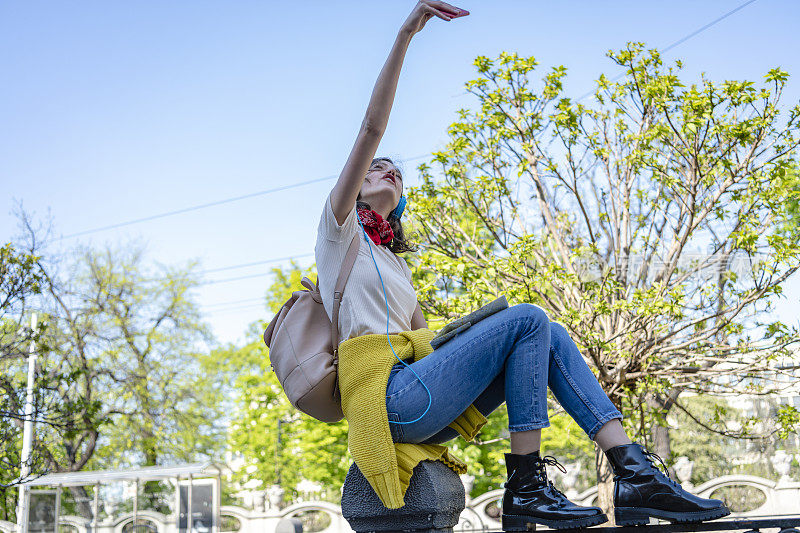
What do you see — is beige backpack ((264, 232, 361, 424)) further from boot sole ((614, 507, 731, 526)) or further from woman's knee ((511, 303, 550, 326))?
boot sole ((614, 507, 731, 526))

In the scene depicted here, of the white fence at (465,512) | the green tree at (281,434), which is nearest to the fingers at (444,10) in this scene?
the green tree at (281,434)

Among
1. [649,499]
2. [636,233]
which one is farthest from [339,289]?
[636,233]

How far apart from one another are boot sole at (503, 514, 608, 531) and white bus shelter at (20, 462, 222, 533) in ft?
49.6

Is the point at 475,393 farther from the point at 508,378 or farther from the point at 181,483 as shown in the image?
the point at 181,483

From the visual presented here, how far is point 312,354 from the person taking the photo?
2441mm

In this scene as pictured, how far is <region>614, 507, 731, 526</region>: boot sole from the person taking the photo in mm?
2057

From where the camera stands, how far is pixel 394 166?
9.52 feet

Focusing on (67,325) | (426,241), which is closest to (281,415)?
A: (67,325)

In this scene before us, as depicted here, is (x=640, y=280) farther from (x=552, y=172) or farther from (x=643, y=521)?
(x=643, y=521)

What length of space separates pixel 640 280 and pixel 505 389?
20.7 feet

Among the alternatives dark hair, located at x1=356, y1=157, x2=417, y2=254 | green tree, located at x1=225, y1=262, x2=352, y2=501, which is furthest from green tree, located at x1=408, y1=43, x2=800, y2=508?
green tree, located at x1=225, y1=262, x2=352, y2=501

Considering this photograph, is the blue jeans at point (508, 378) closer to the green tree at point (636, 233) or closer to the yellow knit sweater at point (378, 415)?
the yellow knit sweater at point (378, 415)

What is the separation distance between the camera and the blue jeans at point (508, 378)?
2.22m

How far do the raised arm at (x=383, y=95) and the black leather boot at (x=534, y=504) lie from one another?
103cm
